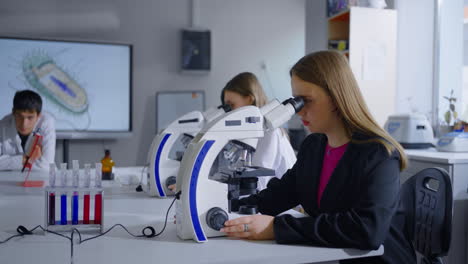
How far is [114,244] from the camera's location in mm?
1186

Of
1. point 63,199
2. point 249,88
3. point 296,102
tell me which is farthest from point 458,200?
point 63,199

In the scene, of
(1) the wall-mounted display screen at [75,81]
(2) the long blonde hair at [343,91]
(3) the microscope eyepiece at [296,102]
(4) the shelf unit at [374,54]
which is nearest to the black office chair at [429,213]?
(2) the long blonde hair at [343,91]

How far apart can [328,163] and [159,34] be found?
3624mm

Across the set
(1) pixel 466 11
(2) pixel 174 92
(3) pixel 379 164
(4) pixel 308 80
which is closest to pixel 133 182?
(4) pixel 308 80

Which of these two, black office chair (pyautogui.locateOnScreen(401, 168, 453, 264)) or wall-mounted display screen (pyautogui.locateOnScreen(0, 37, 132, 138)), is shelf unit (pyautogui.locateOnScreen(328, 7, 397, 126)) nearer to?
black office chair (pyautogui.locateOnScreen(401, 168, 453, 264))

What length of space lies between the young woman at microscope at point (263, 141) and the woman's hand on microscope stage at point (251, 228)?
848 mm

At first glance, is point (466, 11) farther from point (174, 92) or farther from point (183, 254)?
point (183, 254)

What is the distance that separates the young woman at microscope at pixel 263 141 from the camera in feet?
7.31

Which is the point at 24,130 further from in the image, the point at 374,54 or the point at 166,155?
the point at 374,54

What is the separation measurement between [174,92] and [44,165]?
6.70 ft

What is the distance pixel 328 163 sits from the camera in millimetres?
1467

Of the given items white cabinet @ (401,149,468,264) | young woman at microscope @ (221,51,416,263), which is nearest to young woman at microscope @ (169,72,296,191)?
young woman at microscope @ (221,51,416,263)

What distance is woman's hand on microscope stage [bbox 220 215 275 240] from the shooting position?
1.22 metres

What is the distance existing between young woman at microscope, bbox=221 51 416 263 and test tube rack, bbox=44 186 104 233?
402 millimetres
